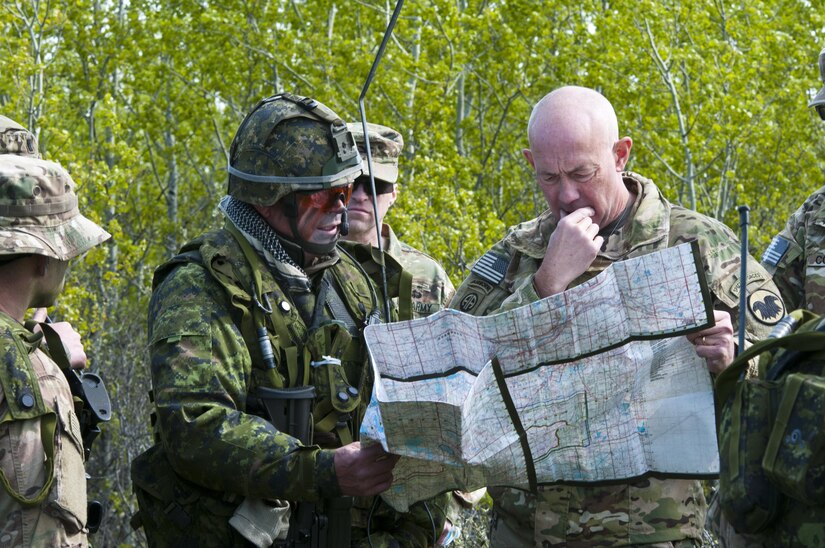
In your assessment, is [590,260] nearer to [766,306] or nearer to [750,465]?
[766,306]

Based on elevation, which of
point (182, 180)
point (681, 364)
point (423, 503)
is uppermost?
point (681, 364)

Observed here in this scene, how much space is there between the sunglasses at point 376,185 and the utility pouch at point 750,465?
355cm

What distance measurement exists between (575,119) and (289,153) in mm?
970

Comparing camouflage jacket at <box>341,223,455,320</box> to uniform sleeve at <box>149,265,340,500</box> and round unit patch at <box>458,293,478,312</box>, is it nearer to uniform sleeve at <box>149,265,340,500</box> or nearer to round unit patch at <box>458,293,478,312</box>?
round unit patch at <box>458,293,478,312</box>

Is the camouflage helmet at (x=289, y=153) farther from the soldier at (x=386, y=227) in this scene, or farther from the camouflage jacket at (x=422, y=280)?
the soldier at (x=386, y=227)

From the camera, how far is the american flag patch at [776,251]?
4.91m

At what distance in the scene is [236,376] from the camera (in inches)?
144

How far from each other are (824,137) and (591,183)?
14820 mm

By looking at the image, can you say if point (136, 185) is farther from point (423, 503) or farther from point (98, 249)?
point (423, 503)

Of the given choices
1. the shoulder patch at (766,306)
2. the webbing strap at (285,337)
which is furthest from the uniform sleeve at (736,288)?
the webbing strap at (285,337)

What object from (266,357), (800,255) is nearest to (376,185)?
(800,255)

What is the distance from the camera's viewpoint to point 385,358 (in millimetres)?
3154

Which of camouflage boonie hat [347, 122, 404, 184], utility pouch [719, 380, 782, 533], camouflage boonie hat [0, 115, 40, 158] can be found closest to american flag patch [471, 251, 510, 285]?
camouflage boonie hat [347, 122, 404, 184]

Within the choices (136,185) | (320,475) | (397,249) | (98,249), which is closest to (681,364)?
(320,475)
